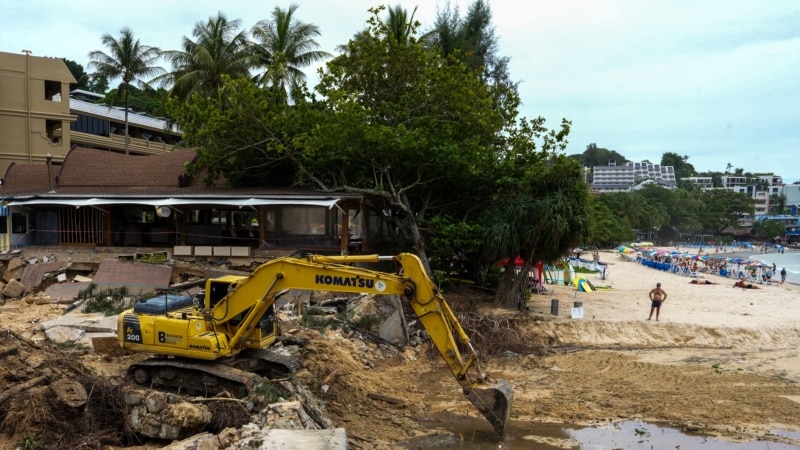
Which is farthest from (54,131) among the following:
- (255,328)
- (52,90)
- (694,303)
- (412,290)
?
(694,303)

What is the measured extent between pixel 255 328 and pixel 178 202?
11657 mm

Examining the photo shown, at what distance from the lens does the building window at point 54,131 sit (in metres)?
39.3

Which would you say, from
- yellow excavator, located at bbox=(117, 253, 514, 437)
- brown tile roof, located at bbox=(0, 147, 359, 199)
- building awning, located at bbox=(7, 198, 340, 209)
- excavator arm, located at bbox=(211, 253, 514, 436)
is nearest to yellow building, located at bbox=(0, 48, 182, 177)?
brown tile roof, located at bbox=(0, 147, 359, 199)

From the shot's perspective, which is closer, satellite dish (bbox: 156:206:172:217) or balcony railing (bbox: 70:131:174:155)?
satellite dish (bbox: 156:206:172:217)

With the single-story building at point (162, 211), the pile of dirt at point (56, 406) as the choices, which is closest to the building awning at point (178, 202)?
the single-story building at point (162, 211)

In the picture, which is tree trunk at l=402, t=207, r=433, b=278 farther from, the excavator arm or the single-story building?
the excavator arm

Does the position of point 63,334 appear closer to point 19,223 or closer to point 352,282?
point 352,282

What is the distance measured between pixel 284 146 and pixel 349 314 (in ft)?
26.0

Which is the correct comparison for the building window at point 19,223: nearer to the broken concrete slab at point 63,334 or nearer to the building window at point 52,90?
the broken concrete slab at point 63,334

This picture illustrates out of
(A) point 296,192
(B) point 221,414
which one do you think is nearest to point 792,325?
(A) point 296,192

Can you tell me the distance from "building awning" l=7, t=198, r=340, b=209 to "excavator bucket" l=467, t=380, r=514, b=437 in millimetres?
10913

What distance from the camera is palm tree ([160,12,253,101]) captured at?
32.4 metres

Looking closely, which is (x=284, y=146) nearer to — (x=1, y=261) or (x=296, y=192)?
(x=296, y=192)

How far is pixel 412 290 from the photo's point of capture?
973cm
